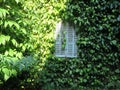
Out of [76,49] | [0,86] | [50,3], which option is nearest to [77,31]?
[76,49]

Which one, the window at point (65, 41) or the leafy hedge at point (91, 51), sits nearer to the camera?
the leafy hedge at point (91, 51)

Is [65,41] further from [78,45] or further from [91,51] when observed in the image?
[91,51]

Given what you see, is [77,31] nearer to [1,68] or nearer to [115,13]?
[115,13]

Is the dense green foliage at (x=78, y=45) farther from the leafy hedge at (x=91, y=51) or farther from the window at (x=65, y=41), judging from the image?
the window at (x=65, y=41)

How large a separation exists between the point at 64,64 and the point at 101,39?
104 cm

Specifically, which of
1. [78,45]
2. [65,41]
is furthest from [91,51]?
[65,41]

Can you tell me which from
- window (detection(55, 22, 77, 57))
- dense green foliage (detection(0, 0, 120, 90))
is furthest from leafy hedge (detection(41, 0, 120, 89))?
window (detection(55, 22, 77, 57))

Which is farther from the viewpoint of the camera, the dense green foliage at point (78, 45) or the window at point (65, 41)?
the window at point (65, 41)

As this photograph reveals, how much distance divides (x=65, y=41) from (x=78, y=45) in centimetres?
32

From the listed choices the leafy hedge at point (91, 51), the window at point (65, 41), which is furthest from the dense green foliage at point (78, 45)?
the window at point (65, 41)

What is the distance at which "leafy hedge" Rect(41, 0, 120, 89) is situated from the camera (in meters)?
6.64

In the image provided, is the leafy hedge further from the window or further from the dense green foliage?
the window

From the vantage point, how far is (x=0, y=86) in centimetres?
664

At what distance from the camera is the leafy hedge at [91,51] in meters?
6.64
